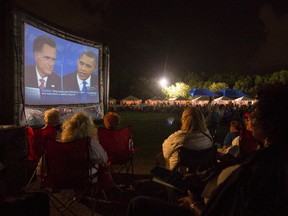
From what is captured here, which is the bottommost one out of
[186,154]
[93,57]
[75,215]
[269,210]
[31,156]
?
[75,215]

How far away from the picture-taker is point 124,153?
6.00m

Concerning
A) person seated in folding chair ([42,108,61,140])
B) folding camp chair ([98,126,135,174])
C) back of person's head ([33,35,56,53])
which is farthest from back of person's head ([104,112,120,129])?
back of person's head ([33,35,56,53])

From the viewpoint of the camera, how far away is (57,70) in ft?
37.7

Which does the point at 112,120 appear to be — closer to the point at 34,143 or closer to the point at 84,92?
the point at 34,143

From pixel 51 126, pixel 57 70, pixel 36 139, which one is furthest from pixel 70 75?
pixel 36 139

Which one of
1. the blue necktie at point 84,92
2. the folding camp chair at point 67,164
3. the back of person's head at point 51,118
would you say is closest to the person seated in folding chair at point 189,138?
the folding camp chair at point 67,164

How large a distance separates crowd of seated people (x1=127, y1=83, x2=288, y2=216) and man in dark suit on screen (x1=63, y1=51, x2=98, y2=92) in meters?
10.7

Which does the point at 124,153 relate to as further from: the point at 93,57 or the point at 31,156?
the point at 93,57

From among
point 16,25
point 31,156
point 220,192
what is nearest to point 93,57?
point 16,25

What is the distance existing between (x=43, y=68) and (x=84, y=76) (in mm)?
2935

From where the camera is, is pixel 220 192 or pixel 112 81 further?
pixel 112 81

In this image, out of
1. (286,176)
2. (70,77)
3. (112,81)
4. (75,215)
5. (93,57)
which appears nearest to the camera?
(286,176)

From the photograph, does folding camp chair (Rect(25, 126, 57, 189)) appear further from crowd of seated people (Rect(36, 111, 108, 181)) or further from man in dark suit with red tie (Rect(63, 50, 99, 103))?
man in dark suit with red tie (Rect(63, 50, 99, 103))

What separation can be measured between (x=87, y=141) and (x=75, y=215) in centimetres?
108
